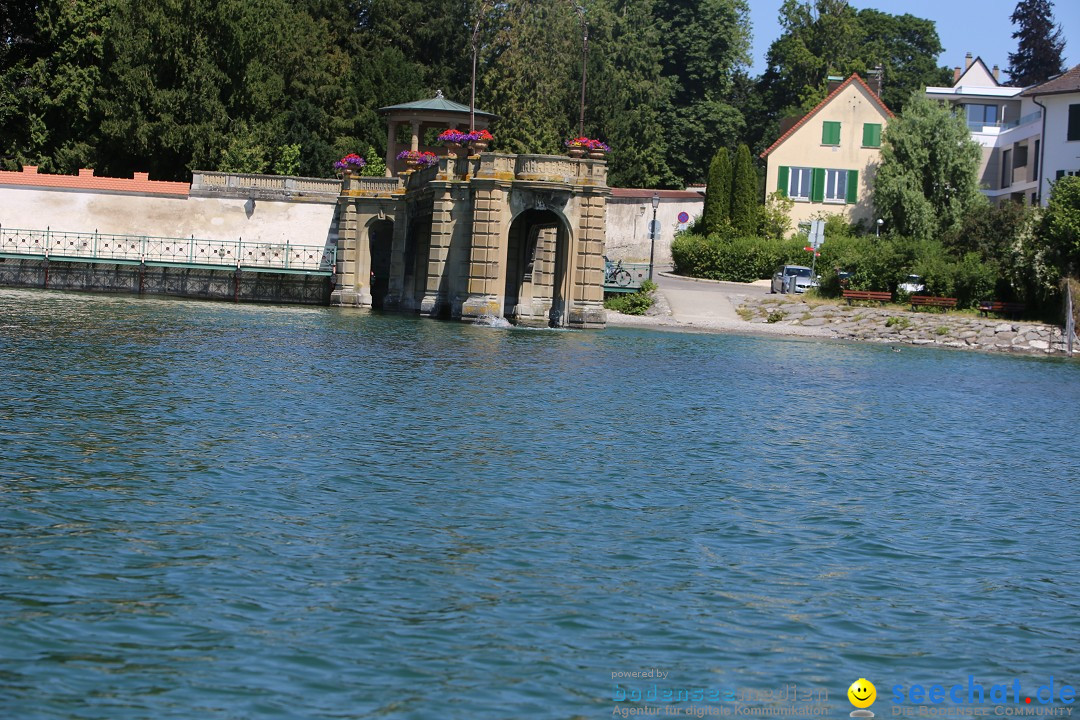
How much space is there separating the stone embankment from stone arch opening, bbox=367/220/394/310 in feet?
53.7

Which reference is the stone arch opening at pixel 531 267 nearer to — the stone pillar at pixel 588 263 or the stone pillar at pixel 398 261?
the stone pillar at pixel 588 263

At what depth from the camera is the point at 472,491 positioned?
16.7m

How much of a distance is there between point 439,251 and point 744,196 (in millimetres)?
25647

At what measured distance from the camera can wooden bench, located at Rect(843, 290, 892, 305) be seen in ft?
187

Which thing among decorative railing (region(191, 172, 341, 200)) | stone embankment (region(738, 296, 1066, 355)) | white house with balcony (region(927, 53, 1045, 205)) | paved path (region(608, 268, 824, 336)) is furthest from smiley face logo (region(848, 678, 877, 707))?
white house with balcony (region(927, 53, 1045, 205))

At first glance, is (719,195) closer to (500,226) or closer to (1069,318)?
(1069,318)

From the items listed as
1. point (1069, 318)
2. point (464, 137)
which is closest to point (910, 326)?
point (1069, 318)

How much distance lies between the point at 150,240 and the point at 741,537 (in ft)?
164

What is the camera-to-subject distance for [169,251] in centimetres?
6031

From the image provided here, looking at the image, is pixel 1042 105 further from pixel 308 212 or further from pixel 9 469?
pixel 9 469

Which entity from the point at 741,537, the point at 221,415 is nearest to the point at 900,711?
the point at 741,537

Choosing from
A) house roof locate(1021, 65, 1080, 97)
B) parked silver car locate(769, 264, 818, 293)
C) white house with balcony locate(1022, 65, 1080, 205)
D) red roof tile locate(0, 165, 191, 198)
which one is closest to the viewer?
red roof tile locate(0, 165, 191, 198)

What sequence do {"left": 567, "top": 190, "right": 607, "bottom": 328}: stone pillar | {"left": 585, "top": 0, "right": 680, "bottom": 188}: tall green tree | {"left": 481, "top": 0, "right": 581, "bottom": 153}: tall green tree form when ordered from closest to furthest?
{"left": 567, "top": 190, "right": 607, "bottom": 328}: stone pillar < {"left": 481, "top": 0, "right": 581, "bottom": 153}: tall green tree < {"left": 585, "top": 0, "right": 680, "bottom": 188}: tall green tree

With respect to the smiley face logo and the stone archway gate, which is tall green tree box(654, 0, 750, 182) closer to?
the stone archway gate
